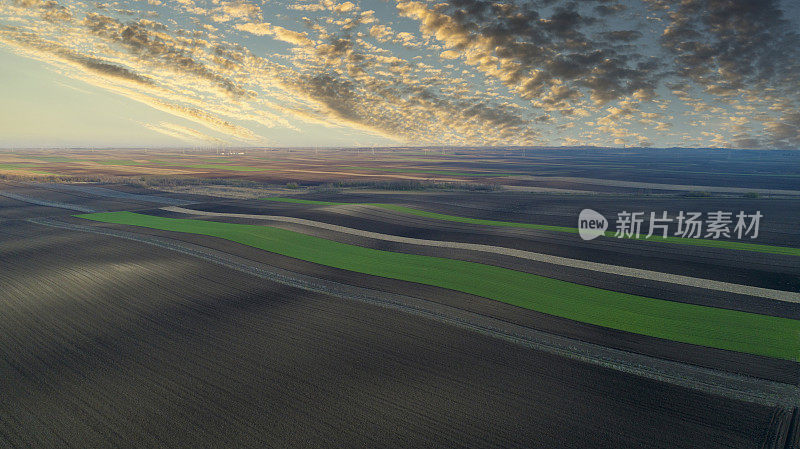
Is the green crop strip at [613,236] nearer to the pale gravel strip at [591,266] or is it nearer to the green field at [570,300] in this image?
the pale gravel strip at [591,266]

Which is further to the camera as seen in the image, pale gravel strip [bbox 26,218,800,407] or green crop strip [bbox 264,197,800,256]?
green crop strip [bbox 264,197,800,256]

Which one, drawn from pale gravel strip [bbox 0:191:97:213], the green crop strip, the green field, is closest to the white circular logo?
the green crop strip

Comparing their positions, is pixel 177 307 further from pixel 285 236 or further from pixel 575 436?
pixel 575 436

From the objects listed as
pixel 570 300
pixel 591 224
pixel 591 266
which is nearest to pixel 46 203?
pixel 570 300

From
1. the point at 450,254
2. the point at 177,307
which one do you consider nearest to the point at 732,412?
the point at 450,254

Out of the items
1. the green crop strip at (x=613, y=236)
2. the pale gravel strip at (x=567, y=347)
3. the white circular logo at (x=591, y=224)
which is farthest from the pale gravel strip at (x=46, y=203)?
the white circular logo at (x=591, y=224)

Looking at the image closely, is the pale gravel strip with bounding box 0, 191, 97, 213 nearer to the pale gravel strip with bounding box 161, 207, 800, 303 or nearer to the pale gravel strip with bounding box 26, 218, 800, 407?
the pale gravel strip with bounding box 161, 207, 800, 303

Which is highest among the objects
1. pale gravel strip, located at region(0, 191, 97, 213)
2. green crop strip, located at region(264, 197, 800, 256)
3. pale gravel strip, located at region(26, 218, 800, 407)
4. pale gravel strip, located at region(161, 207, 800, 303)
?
green crop strip, located at region(264, 197, 800, 256)
